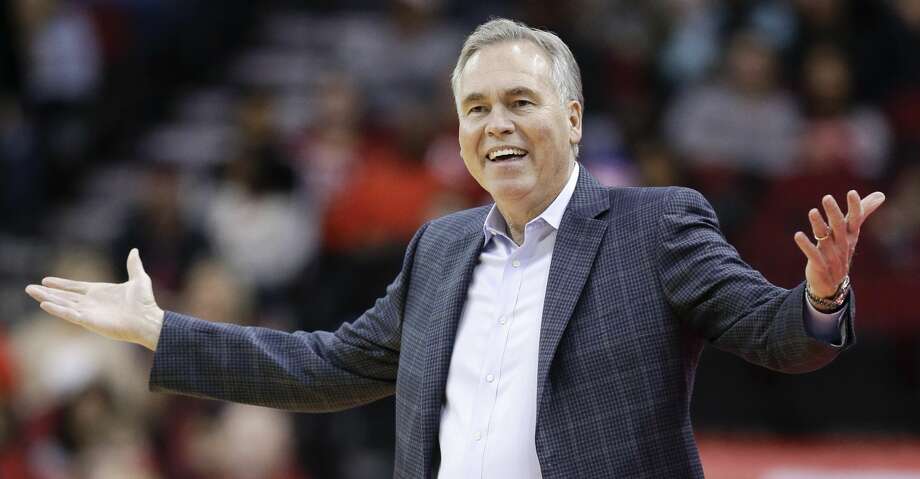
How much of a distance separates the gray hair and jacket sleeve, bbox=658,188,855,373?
1.23ft

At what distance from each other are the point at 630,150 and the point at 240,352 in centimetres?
410

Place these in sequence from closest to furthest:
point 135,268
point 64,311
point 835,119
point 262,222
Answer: point 64,311, point 135,268, point 835,119, point 262,222

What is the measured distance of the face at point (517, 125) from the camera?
9.36ft

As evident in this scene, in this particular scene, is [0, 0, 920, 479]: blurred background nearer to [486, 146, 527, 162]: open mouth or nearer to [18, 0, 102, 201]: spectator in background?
[18, 0, 102, 201]: spectator in background

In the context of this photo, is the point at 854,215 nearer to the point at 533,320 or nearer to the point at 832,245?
the point at 832,245

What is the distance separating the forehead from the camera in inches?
112

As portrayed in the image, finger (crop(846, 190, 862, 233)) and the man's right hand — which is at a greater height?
A: finger (crop(846, 190, 862, 233))

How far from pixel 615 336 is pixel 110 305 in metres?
1.14

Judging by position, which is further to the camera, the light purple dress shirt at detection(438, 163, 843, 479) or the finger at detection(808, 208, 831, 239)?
the light purple dress shirt at detection(438, 163, 843, 479)

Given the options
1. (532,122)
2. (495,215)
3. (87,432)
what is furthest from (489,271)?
(87,432)

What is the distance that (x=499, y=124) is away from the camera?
9.34ft

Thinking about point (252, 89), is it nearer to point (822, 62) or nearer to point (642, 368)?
point (822, 62)

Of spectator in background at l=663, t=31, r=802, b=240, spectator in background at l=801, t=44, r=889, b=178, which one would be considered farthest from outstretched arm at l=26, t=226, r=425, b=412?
spectator in background at l=801, t=44, r=889, b=178

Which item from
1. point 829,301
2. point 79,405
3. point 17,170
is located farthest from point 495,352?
point 17,170
